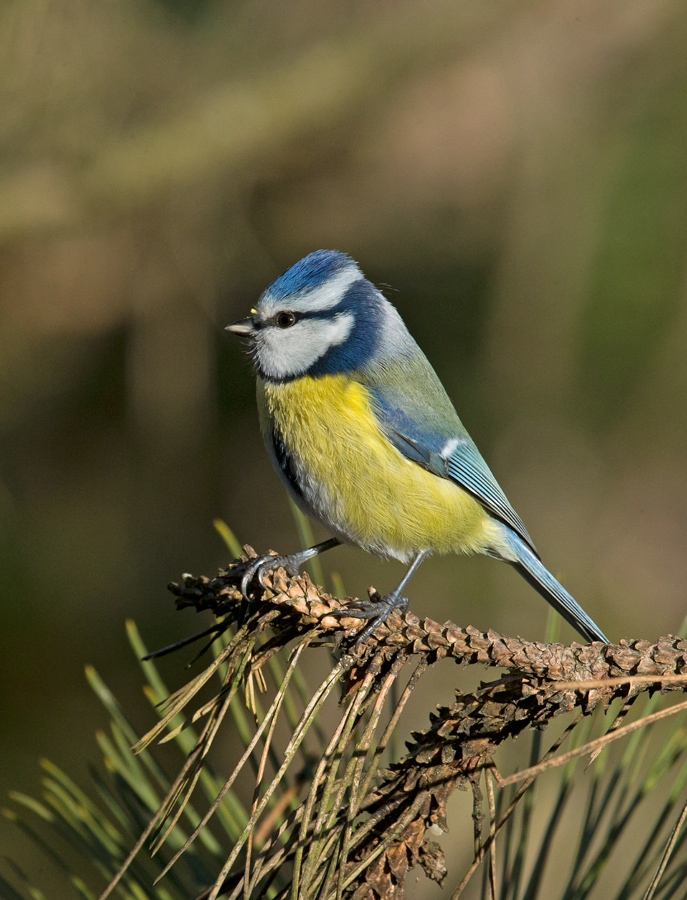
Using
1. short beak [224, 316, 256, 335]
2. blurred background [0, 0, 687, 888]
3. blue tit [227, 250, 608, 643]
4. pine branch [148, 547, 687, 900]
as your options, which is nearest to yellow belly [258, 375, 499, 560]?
blue tit [227, 250, 608, 643]

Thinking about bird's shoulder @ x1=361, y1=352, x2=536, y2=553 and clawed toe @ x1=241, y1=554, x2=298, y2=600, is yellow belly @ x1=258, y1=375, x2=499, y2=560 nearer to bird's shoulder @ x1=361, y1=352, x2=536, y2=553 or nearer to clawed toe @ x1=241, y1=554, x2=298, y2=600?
bird's shoulder @ x1=361, y1=352, x2=536, y2=553

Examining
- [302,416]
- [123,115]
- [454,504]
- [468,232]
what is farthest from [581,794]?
[123,115]

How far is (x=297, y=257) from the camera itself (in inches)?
75.9

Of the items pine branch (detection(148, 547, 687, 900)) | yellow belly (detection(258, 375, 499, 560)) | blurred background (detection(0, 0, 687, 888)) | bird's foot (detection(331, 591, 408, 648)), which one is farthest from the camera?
blurred background (detection(0, 0, 687, 888))

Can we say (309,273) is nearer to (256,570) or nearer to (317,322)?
(317,322)

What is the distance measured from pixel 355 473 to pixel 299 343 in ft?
1.06

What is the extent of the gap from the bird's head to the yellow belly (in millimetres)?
57

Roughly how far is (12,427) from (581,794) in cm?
135

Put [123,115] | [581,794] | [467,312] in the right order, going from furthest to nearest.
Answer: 1. [467,312]
2. [123,115]
3. [581,794]

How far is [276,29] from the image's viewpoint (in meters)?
1.62

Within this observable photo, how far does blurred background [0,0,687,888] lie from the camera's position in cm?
149

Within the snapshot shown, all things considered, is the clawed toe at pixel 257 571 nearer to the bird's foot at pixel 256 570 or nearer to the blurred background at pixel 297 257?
the bird's foot at pixel 256 570

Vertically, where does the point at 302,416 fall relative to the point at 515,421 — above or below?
above

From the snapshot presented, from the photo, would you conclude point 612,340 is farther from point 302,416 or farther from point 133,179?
point 133,179
